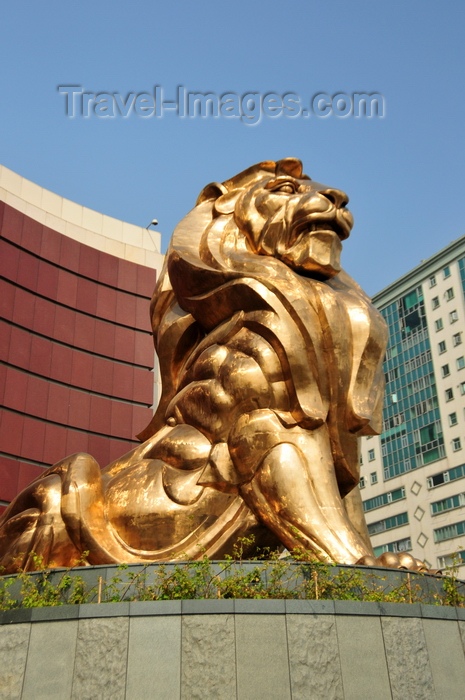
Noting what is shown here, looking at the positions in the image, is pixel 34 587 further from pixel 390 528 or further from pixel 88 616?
pixel 390 528

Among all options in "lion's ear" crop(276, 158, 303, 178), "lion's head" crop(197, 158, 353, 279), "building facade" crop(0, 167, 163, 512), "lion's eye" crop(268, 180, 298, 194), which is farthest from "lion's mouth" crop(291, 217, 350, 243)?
"building facade" crop(0, 167, 163, 512)

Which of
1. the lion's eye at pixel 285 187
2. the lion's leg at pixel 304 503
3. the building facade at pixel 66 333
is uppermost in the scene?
the building facade at pixel 66 333

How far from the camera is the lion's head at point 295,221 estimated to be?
28.5 ft

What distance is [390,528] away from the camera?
136 feet

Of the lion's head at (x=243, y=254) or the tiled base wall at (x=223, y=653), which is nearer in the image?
the tiled base wall at (x=223, y=653)

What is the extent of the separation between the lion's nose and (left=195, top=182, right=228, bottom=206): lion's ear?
5.21 ft

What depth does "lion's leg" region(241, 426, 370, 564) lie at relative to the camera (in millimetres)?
7055

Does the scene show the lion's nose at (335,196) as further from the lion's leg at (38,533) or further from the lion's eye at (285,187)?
the lion's leg at (38,533)

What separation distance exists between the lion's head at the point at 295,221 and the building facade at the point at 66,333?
52.6ft

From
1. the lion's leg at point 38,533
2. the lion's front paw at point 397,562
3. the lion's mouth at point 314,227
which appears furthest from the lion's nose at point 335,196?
the lion's leg at point 38,533

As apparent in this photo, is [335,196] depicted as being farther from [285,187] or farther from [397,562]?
[397,562]

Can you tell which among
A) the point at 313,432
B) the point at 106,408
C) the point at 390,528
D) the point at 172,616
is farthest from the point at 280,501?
the point at 390,528

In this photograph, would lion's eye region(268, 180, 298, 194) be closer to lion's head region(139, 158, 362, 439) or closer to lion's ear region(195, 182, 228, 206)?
lion's head region(139, 158, 362, 439)

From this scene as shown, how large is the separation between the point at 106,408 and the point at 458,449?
1931 cm
